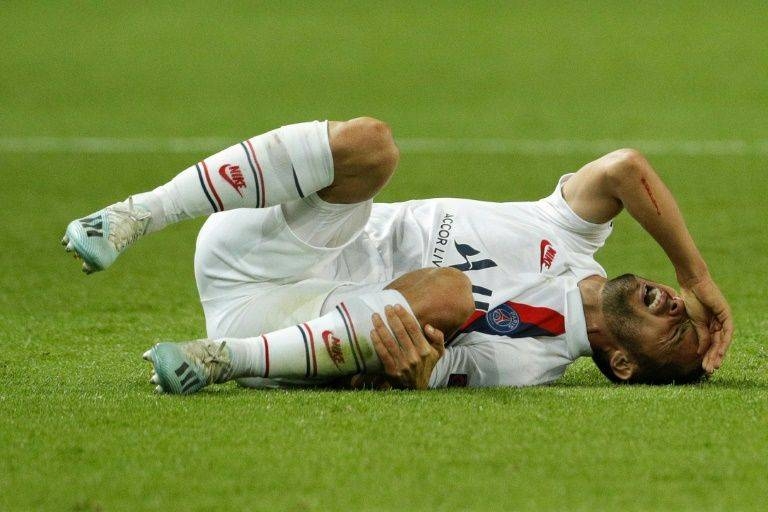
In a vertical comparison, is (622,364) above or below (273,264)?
below

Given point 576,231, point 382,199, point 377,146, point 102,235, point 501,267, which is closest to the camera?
point 102,235

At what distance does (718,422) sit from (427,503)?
0.92 meters

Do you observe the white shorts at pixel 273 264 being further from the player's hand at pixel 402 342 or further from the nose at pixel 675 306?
the nose at pixel 675 306

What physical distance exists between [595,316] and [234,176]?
105 cm

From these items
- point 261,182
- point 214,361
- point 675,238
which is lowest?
point 214,361

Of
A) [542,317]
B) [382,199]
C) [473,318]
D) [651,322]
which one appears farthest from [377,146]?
[382,199]

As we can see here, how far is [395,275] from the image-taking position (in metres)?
4.07

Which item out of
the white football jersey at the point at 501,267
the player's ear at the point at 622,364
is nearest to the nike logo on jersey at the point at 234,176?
the white football jersey at the point at 501,267

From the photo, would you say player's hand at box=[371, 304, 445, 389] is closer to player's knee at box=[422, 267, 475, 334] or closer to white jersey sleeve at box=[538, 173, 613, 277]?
player's knee at box=[422, 267, 475, 334]

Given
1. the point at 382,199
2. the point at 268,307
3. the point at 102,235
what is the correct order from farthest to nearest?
the point at 382,199
the point at 268,307
the point at 102,235

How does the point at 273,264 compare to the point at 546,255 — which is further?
the point at 546,255

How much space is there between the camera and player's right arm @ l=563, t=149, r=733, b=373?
387 centimetres

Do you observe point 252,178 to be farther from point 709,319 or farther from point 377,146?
point 709,319

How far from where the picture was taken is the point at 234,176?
3.72m
